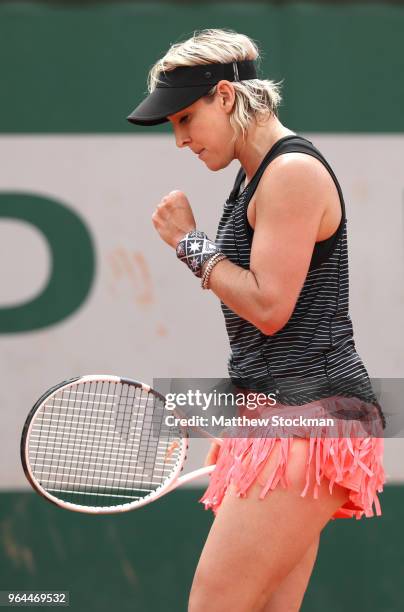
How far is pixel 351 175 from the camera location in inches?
144

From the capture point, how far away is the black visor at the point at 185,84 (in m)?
2.09

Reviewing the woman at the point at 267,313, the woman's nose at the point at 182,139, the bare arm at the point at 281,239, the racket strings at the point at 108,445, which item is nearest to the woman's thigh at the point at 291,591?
the woman at the point at 267,313

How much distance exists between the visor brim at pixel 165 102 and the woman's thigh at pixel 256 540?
0.69m

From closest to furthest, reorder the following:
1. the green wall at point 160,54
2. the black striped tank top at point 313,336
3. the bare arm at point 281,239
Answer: the bare arm at point 281,239
the black striped tank top at point 313,336
the green wall at point 160,54

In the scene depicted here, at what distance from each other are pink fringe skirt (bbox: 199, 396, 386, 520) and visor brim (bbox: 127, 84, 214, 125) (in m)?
0.62

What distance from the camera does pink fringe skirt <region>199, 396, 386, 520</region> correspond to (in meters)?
2.03

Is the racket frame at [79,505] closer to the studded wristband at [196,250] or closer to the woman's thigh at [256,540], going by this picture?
the woman's thigh at [256,540]

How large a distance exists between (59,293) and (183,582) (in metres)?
1.08

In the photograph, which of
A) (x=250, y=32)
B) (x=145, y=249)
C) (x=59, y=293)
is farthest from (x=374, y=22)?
(x=59, y=293)

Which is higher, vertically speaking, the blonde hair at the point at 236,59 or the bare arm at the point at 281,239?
the blonde hair at the point at 236,59

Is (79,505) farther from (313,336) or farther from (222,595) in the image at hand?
(313,336)

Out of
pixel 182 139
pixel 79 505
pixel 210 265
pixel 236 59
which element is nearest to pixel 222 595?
pixel 79 505

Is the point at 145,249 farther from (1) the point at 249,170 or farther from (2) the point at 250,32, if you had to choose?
(1) the point at 249,170

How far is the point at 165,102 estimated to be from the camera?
2.12 meters
